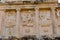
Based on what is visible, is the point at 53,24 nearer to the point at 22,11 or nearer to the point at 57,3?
the point at 57,3

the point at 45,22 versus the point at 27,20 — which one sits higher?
the point at 27,20

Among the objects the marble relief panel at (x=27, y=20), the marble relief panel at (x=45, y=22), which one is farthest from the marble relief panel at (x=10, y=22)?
the marble relief panel at (x=45, y=22)

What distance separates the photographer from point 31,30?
7.77 metres

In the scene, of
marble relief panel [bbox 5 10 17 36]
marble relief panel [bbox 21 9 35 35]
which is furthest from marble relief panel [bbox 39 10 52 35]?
marble relief panel [bbox 5 10 17 36]

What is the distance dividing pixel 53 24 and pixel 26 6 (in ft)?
4.53

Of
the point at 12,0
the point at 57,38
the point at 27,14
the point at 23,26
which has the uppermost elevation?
the point at 12,0

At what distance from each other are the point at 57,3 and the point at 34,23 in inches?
51.1

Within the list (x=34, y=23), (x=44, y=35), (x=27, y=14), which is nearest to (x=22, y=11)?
(x=27, y=14)

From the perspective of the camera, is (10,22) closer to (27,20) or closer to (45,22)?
(27,20)

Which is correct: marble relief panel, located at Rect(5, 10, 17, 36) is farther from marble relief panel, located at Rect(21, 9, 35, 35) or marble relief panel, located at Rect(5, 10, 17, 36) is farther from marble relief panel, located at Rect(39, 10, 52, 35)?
marble relief panel, located at Rect(39, 10, 52, 35)

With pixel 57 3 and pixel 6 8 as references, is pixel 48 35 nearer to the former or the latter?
pixel 57 3

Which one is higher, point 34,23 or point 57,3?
point 57,3

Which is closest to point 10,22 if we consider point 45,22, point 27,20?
point 27,20

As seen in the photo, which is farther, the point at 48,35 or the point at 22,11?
the point at 22,11
